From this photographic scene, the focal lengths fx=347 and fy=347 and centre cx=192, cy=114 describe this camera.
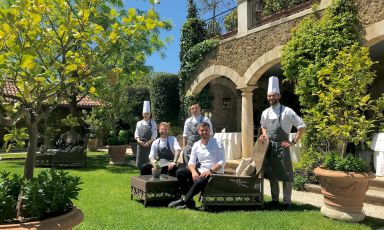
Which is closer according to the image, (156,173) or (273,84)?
(273,84)

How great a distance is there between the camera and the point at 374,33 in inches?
263

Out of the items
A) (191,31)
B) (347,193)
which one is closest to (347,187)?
(347,193)

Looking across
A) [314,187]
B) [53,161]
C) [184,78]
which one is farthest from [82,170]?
[314,187]

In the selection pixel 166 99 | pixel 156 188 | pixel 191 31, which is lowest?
pixel 156 188

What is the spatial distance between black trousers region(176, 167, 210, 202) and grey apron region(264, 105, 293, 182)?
3.54ft

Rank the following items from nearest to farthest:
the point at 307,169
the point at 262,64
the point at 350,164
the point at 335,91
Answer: the point at 350,164, the point at 335,91, the point at 307,169, the point at 262,64

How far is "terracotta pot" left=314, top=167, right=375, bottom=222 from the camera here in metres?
Answer: 4.48

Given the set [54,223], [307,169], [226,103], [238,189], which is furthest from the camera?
[226,103]

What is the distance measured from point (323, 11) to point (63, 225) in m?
7.16

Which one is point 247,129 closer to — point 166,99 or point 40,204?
point 166,99

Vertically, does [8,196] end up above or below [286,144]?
below

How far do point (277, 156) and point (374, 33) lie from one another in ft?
11.1

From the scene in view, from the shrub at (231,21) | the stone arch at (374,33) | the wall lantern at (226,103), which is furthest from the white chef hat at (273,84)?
the wall lantern at (226,103)

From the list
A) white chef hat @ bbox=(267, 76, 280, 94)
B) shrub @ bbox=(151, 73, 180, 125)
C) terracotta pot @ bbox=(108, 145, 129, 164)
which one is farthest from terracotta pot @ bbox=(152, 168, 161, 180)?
shrub @ bbox=(151, 73, 180, 125)
